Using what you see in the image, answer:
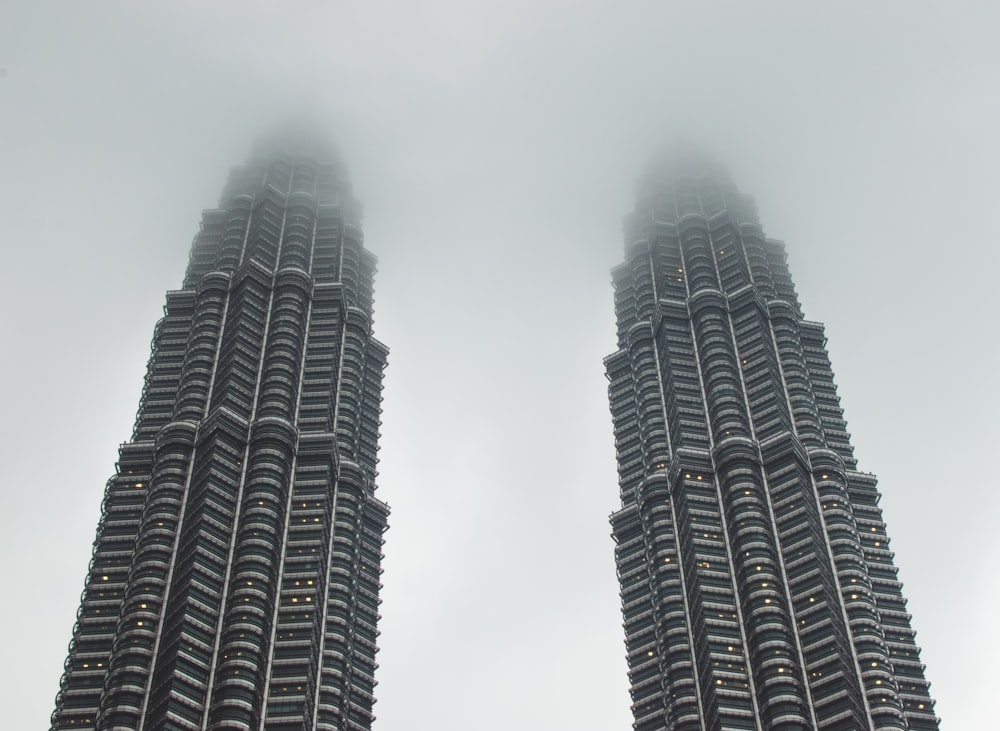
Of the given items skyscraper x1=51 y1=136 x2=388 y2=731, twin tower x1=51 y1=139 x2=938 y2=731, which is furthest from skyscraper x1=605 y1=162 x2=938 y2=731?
skyscraper x1=51 y1=136 x2=388 y2=731

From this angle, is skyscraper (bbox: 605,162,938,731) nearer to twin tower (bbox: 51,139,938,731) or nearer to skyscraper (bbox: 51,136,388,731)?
twin tower (bbox: 51,139,938,731)

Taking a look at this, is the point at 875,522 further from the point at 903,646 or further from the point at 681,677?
the point at 681,677

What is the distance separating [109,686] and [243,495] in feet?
119

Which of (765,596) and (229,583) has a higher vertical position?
(229,583)

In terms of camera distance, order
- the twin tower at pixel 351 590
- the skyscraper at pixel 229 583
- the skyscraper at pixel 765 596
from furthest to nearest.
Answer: the skyscraper at pixel 765 596
the twin tower at pixel 351 590
the skyscraper at pixel 229 583

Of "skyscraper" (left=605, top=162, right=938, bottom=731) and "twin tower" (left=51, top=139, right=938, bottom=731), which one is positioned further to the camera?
"skyscraper" (left=605, top=162, right=938, bottom=731)

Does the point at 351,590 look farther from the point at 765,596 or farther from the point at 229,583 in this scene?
the point at 765,596

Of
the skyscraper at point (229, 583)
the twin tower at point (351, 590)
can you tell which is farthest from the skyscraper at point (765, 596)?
the skyscraper at point (229, 583)

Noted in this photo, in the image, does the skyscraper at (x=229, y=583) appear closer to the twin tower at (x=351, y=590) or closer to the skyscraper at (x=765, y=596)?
the twin tower at (x=351, y=590)

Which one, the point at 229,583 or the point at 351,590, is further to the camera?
the point at 351,590

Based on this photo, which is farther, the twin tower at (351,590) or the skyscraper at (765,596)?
the skyscraper at (765,596)

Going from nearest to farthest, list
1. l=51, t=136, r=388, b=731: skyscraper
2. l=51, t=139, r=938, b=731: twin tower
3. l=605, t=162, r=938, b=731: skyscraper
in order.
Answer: l=51, t=136, r=388, b=731: skyscraper < l=51, t=139, r=938, b=731: twin tower < l=605, t=162, r=938, b=731: skyscraper

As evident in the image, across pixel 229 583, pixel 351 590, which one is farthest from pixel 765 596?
pixel 229 583

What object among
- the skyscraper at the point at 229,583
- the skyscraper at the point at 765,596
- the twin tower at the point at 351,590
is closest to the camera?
the skyscraper at the point at 229,583
